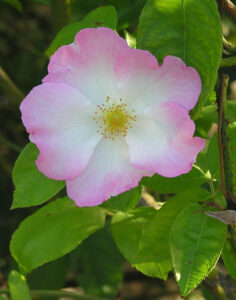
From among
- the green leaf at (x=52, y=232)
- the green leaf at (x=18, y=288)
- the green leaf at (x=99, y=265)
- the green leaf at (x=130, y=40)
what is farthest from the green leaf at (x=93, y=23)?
the green leaf at (x=99, y=265)

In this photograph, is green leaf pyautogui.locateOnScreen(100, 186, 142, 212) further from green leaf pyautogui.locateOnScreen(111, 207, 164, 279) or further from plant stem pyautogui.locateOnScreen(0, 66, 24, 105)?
plant stem pyautogui.locateOnScreen(0, 66, 24, 105)

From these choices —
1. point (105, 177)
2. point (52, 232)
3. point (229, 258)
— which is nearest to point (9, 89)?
point (52, 232)

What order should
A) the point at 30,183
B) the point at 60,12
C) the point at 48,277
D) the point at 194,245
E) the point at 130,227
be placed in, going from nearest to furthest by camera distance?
the point at 194,245
the point at 30,183
the point at 130,227
the point at 60,12
the point at 48,277

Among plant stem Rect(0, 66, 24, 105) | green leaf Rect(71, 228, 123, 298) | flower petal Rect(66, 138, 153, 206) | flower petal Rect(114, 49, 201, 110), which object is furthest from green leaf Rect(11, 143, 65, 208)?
green leaf Rect(71, 228, 123, 298)

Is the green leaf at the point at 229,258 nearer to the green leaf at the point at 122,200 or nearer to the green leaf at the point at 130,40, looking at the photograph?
the green leaf at the point at 122,200

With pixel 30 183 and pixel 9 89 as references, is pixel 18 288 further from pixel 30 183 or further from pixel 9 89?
pixel 9 89

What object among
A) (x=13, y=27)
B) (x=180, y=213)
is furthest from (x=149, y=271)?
(x=13, y=27)
